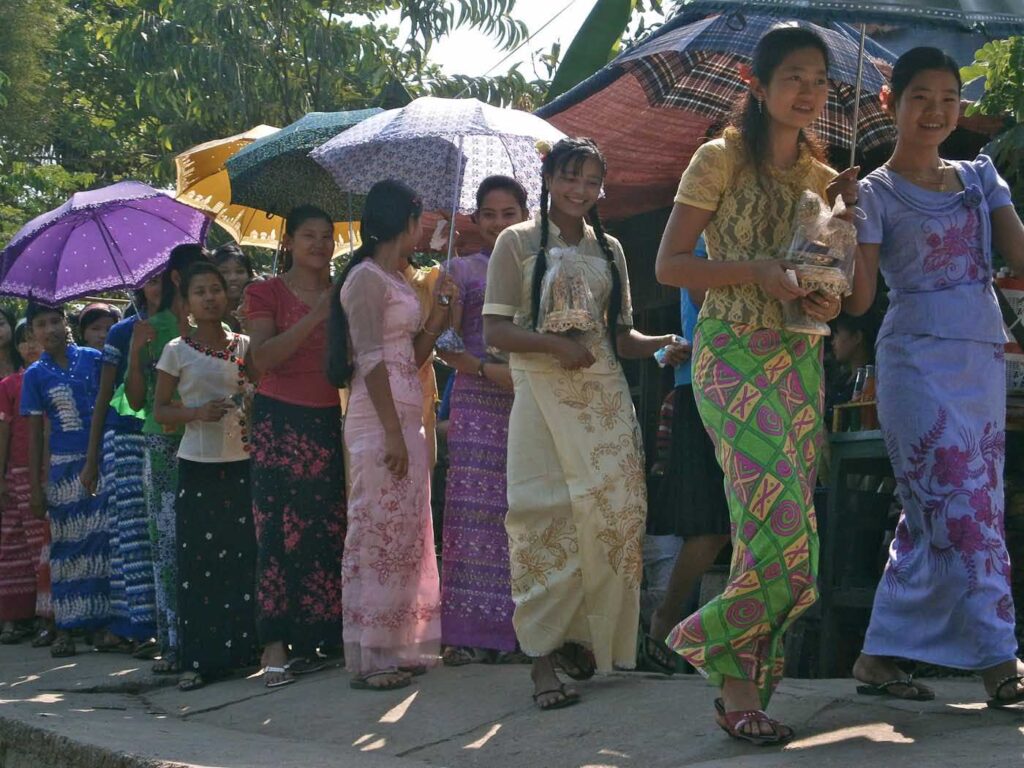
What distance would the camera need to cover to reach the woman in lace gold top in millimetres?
4148

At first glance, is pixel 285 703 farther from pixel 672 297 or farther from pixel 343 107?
pixel 343 107

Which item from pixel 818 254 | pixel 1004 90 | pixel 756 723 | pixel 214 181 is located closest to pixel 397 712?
pixel 756 723

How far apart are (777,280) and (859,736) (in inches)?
48.2

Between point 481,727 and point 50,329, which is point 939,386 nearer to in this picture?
point 481,727

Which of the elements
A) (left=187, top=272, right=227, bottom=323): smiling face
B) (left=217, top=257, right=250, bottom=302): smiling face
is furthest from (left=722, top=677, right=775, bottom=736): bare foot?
(left=217, top=257, right=250, bottom=302): smiling face

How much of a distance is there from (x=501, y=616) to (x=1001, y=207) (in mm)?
2578

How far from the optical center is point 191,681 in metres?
6.66

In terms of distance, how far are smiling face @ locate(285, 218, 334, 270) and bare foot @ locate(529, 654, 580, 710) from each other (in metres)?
2.17

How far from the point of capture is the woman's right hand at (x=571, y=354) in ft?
16.7

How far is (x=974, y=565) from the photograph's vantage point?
14.1ft

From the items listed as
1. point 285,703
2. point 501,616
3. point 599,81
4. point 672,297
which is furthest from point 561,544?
point 672,297

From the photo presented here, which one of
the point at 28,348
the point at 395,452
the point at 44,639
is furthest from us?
the point at 28,348

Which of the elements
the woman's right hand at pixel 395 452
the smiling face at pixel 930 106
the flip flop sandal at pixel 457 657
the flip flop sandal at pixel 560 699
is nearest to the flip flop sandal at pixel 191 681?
the flip flop sandal at pixel 457 657

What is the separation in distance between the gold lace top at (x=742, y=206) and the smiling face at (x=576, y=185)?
971 millimetres
